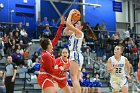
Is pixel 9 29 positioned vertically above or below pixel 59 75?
above

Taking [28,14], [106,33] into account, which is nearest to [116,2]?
[106,33]

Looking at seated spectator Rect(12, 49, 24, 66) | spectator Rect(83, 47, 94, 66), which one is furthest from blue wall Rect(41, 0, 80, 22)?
seated spectator Rect(12, 49, 24, 66)

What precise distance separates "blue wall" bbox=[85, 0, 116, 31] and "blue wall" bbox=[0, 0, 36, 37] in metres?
5.39

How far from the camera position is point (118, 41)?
2477 cm

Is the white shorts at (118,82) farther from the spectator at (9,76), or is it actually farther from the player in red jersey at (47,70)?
the spectator at (9,76)

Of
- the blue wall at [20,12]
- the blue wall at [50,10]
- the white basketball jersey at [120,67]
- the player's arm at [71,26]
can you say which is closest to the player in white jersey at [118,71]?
the white basketball jersey at [120,67]

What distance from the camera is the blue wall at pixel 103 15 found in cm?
2855

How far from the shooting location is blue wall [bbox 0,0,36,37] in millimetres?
23422

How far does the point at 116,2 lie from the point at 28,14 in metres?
8.46

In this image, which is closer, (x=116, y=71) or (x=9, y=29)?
(x=116, y=71)

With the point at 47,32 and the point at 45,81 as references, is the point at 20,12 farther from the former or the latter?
the point at 45,81

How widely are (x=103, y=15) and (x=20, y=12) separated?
8.28 meters

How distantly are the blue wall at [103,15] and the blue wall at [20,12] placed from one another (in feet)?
17.7

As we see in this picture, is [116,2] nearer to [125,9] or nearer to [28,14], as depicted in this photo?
[125,9]
